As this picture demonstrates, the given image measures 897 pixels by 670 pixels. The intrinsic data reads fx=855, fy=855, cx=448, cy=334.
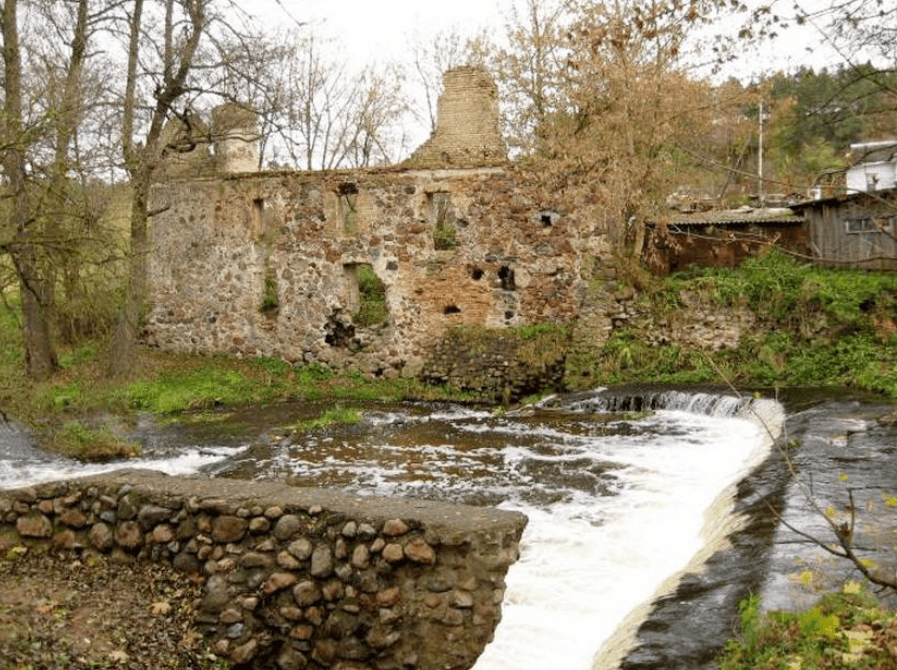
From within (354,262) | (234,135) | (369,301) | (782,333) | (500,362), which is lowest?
(500,362)

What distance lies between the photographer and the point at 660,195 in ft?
55.3

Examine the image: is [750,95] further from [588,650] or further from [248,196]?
[588,650]

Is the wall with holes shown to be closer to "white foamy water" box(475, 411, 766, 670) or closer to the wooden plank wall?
the wooden plank wall

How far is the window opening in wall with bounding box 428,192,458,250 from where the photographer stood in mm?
19169

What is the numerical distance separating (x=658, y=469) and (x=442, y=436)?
3.73 meters

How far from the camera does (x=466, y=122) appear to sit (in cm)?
1778

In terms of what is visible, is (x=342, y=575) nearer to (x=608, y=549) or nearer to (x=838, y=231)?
(x=608, y=549)

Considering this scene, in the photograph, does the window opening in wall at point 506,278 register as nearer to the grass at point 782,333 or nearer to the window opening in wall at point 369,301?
the grass at point 782,333

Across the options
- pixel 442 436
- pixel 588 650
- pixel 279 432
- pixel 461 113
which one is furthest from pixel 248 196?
pixel 588 650

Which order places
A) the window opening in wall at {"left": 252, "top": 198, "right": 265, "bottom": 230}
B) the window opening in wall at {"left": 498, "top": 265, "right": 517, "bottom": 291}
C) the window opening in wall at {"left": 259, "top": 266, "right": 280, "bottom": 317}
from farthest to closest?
the window opening in wall at {"left": 259, "top": 266, "right": 280, "bottom": 317} → the window opening in wall at {"left": 252, "top": 198, "right": 265, "bottom": 230} → the window opening in wall at {"left": 498, "top": 265, "right": 517, "bottom": 291}

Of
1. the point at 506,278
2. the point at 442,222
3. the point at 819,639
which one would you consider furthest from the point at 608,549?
the point at 442,222

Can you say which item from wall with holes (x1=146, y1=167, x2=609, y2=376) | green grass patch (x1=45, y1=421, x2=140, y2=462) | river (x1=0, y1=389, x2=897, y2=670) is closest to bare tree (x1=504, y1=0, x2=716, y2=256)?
wall with holes (x1=146, y1=167, x2=609, y2=376)

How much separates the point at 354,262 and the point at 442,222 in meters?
6.89

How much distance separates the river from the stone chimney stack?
6.39m
